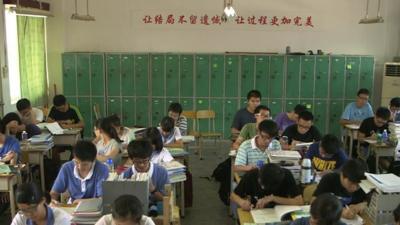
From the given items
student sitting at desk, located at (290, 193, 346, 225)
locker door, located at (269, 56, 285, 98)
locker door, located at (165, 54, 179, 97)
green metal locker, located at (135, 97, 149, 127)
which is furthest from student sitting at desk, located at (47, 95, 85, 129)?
student sitting at desk, located at (290, 193, 346, 225)

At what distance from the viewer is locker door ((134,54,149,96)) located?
10156 millimetres

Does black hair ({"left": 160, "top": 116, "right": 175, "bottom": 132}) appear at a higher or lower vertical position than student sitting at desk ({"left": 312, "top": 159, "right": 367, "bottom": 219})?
higher

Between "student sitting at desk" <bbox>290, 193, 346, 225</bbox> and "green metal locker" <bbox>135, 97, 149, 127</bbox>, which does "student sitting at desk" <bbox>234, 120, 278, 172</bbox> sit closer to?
"student sitting at desk" <bbox>290, 193, 346, 225</bbox>

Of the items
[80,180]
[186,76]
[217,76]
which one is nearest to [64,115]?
[186,76]

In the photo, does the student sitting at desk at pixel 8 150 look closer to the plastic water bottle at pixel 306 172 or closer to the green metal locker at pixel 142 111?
the plastic water bottle at pixel 306 172

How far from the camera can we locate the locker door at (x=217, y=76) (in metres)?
10.2

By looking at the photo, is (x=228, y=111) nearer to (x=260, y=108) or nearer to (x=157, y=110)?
(x=157, y=110)

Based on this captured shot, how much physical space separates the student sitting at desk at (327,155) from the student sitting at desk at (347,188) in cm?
78

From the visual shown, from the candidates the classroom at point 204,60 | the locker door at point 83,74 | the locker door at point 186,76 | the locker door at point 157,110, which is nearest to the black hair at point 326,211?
the classroom at point 204,60

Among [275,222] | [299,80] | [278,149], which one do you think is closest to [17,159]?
[278,149]

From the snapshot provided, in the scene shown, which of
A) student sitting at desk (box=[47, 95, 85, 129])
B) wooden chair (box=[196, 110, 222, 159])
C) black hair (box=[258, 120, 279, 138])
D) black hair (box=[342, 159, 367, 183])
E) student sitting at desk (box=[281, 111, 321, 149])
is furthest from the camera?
wooden chair (box=[196, 110, 222, 159])

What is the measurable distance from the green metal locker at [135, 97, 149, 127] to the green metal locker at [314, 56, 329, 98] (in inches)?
154

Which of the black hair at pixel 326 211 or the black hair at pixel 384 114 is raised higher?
the black hair at pixel 384 114

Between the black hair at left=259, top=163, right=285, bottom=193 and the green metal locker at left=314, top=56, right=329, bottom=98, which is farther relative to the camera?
the green metal locker at left=314, top=56, right=329, bottom=98
